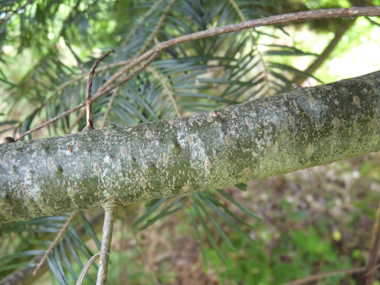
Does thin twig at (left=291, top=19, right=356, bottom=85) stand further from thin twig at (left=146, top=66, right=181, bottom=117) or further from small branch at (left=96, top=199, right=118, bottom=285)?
small branch at (left=96, top=199, right=118, bottom=285)

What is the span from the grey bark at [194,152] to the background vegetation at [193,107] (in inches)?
12.2

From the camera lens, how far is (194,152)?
48cm

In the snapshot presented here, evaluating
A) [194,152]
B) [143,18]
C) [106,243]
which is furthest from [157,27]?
[106,243]

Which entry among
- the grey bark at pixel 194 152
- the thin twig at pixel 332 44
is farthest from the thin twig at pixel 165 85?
the thin twig at pixel 332 44

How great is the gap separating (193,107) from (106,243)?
52cm

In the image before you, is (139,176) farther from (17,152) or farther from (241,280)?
(241,280)

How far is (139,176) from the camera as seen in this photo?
49 centimetres

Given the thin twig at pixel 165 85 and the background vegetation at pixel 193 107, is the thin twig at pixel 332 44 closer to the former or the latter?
the background vegetation at pixel 193 107

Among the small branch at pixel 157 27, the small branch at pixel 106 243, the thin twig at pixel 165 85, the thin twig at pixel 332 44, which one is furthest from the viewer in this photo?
the thin twig at pixel 332 44

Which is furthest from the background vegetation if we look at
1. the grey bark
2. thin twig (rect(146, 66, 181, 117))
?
the grey bark

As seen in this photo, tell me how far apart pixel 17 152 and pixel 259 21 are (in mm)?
502

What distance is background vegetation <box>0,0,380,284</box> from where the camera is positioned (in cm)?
88

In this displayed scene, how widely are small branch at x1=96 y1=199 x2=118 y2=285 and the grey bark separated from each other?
2 centimetres

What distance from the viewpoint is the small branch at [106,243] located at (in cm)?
40
